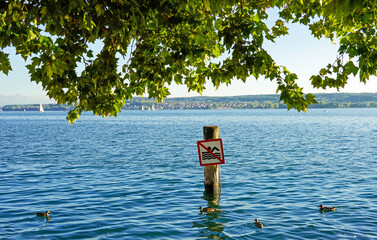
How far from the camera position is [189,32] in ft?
31.3

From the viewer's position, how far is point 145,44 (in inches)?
425

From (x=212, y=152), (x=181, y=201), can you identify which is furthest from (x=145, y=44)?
(x=181, y=201)

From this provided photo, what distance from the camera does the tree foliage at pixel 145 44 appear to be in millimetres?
6938

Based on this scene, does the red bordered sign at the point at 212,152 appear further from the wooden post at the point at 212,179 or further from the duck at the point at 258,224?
the duck at the point at 258,224

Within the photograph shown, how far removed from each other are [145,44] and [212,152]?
4.44 m

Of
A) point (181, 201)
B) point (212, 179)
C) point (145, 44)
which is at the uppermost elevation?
point (145, 44)

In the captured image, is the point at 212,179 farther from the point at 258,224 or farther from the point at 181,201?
the point at 258,224

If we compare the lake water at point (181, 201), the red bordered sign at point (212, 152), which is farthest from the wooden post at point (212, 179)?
the red bordered sign at point (212, 152)

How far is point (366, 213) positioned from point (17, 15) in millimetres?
11942

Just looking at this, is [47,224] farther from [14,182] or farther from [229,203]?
[14,182]

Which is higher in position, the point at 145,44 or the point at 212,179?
the point at 145,44

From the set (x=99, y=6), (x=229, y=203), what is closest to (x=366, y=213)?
(x=229, y=203)

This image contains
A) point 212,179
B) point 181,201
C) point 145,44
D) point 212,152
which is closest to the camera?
point 145,44

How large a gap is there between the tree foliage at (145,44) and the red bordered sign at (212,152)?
2394mm
